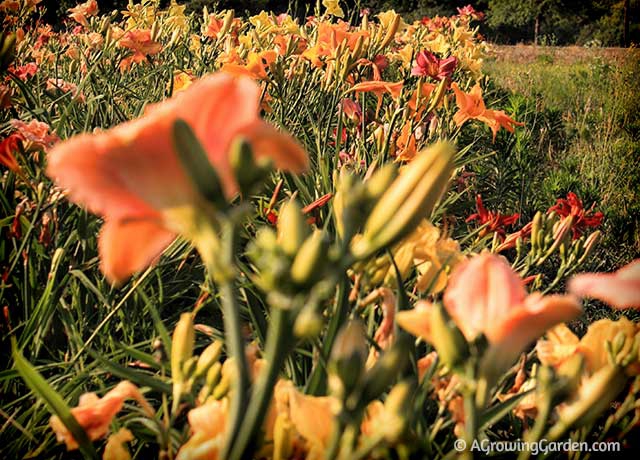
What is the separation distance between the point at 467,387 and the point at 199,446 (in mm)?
268

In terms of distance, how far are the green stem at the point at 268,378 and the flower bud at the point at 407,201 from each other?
3.7 inches

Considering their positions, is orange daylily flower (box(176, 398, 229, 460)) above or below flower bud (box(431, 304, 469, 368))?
below

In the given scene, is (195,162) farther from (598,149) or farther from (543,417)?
(598,149)

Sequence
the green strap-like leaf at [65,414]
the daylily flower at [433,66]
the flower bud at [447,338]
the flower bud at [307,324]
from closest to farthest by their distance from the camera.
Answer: the flower bud at [307,324], the flower bud at [447,338], the green strap-like leaf at [65,414], the daylily flower at [433,66]

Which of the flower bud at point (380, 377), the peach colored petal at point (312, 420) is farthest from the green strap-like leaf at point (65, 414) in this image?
the flower bud at point (380, 377)

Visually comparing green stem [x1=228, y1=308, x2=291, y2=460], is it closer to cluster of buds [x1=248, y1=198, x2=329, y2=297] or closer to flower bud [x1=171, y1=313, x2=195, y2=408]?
cluster of buds [x1=248, y1=198, x2=329, y2=297]

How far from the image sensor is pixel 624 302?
458 millimetres

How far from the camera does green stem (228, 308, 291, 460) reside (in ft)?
1.37

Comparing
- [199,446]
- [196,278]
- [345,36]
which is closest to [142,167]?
[199,446]

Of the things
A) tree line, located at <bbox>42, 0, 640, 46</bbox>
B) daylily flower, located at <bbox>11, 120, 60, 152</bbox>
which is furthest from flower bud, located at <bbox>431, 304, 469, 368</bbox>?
tree line, located at <bbox>42, 0, 640, 46</bbox>

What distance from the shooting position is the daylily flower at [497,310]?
0.51 metres

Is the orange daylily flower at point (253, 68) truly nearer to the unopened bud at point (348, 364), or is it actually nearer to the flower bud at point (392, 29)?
the flower bud at point (392, 29)

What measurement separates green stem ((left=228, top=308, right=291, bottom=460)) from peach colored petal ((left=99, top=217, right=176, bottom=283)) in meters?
0.13

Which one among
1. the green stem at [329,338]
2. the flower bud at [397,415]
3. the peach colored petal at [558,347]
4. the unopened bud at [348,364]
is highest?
the unopened bud at [348,364]
